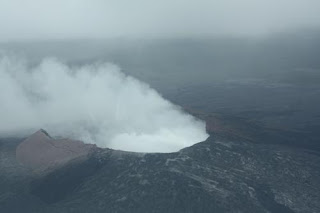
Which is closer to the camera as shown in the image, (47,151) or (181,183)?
(181,183)

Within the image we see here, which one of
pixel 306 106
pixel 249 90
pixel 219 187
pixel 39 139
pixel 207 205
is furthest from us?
pixel 249 90

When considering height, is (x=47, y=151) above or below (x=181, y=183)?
above

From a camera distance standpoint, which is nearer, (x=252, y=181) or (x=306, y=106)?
(x=252, y=181)

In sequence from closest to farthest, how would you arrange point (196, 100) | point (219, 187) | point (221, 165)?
point (219, 187), point (221, 165), point (196, 100)

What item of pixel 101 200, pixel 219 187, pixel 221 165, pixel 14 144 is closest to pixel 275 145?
pixel 221 165

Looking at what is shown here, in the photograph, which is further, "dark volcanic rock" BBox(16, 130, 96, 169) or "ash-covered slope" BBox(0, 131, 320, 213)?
"dark volcanic rock" BBox(16, 130, 96, 169)

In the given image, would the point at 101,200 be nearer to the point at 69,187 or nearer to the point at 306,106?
the point at 69,187

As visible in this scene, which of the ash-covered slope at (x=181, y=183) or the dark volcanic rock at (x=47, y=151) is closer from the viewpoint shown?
the ash-covered slope at (x=181, y=183)
